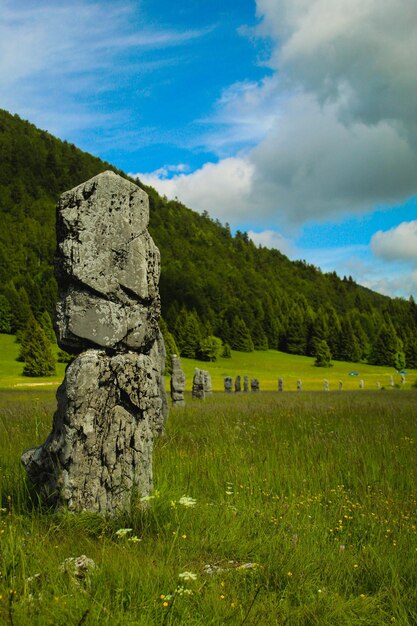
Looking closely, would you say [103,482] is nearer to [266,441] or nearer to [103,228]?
[103,228]

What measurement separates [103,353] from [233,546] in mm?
2331

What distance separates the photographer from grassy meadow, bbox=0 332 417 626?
3.27m

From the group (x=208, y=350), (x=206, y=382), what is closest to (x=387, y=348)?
(x=208, y=350)

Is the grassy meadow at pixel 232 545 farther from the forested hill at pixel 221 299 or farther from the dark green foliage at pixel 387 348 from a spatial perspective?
the dark green foliage at pixel 387 348

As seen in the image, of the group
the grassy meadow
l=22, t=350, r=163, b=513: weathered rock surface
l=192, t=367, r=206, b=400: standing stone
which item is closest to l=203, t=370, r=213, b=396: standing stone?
l=192, t=367, r=206, b=400: standing stone

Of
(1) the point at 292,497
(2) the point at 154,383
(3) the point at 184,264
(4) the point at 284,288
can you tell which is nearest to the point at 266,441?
(1) the point at 292,497

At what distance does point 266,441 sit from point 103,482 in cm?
441

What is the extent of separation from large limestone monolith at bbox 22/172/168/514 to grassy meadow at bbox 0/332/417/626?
1.02 ft

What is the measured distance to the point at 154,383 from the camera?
5.63 metres

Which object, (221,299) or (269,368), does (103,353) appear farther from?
(221,299)

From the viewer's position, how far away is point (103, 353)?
5547 mm

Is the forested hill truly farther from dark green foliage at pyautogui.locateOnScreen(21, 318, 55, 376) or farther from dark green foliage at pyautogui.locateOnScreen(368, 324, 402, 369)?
dark green foliage at pyautogui.locateOnScreen(21, 318, 55, 376)

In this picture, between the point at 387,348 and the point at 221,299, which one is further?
the point at 221,299

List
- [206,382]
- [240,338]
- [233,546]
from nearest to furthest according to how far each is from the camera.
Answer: [233,546]
[206,382]
[240,338]
